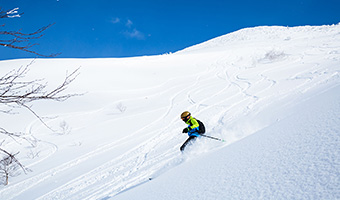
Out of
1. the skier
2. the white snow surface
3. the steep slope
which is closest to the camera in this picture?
the steep slope

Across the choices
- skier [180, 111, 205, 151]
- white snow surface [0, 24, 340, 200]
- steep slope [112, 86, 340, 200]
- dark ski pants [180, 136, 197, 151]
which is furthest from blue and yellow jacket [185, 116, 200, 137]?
steep slope [112, 86, 340, 200]

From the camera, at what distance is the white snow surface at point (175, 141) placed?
5.88 ft

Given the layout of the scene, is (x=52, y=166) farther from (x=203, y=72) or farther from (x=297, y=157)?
(x=203, y=72)

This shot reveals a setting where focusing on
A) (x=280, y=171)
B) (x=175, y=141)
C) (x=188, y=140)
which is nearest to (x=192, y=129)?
(x=188, y=140)

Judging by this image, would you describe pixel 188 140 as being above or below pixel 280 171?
above

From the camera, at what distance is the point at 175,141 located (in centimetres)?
769

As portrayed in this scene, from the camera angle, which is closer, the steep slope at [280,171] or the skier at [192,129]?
the steep slope at [280,171]

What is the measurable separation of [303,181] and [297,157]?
453 millimetres

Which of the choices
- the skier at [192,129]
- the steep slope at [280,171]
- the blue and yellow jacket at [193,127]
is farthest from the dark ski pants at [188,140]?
the steep slope at [280,171]

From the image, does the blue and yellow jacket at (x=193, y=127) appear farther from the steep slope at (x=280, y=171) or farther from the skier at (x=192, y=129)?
the steep slope at (x=280, y=171)

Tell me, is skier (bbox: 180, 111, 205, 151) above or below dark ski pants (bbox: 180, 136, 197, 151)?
above

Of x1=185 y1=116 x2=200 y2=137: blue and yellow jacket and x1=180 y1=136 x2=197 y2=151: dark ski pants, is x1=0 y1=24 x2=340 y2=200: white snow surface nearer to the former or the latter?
x1=180 y1=136 x2=197 y2=151: dark ski pants

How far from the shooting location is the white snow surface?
1.79 m

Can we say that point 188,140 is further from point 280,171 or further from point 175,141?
point 280,171
